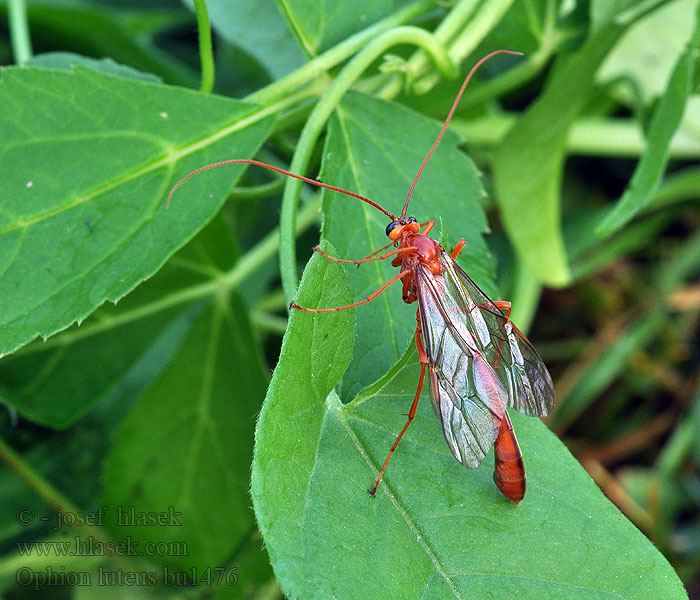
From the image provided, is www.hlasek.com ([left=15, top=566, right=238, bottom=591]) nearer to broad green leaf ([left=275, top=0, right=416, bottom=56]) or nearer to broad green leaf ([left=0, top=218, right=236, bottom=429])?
broad green leaf ([left=0, top=218, right=236, bottom=429])

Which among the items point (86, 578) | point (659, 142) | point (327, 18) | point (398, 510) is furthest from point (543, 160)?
point (86, 578)

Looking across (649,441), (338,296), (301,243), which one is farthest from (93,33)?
(649,441)

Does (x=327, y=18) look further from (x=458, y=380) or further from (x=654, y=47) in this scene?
(x=654, y=47)

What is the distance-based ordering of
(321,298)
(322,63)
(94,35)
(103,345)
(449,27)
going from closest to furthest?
(321,298) < (322,63) < (449,27) < (103,345) < (94,35)

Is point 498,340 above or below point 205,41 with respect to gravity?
below

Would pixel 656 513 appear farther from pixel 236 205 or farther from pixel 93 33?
pixel 93 33

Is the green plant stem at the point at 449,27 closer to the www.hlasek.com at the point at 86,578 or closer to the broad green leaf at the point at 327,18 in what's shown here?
the broad green leaf at the point at 327,18

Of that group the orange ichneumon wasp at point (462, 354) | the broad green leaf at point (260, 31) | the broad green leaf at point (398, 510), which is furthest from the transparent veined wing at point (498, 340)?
the broad green leaf at point (260, 31)
